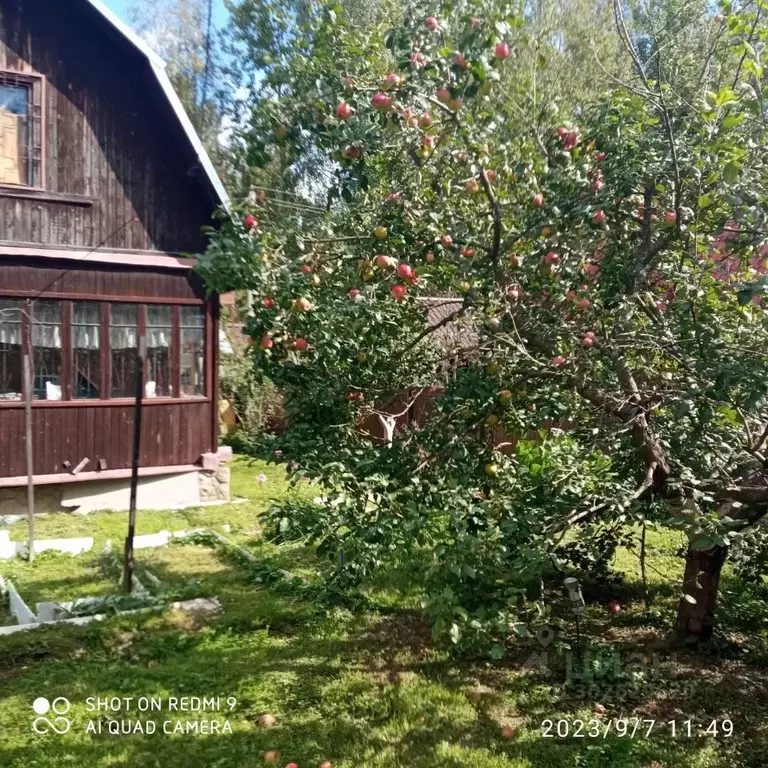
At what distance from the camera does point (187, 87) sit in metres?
24.1

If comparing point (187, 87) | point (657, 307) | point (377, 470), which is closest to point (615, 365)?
point (657, 307)

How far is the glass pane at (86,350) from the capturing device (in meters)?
9.68

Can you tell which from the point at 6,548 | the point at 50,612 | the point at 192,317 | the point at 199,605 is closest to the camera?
the point at 50,612

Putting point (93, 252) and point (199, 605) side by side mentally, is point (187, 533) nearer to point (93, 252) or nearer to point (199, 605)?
point (199, 605)

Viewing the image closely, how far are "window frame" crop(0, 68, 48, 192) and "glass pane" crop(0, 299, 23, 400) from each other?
1445mm

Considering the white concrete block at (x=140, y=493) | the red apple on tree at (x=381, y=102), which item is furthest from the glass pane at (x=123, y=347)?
the red apple on tree at (x=381, y=102)

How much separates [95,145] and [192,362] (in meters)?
3.27

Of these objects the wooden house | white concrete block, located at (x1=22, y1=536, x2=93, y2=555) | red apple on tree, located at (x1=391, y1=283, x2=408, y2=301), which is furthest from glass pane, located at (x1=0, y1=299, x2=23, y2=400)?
red apple on tree, located at (x1=391, y1=283, x2=408, y2=301)

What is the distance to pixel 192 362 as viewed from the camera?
10.8m

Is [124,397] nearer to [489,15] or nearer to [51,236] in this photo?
[51,236]

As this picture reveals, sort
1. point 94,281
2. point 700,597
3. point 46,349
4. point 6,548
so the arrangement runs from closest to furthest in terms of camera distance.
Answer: point 700,597, point 6,548, point 46,349, point 94,281

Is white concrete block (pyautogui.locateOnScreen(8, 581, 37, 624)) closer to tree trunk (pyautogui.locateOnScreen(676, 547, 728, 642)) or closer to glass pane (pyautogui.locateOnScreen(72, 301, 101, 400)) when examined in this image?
glass pane (pyautogui.locateOnScreen(72, 301, 101, 400))

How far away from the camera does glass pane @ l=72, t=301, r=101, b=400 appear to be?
968cm

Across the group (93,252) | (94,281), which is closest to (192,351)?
(94,281)
